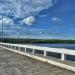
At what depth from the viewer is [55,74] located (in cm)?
1059

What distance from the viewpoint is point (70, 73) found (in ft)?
35.6

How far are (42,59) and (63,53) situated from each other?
85.0 inches

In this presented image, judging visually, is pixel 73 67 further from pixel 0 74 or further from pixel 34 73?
pixel 0 74

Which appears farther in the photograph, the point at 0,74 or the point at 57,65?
the point at 57,65

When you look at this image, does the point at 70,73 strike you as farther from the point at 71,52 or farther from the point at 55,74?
the point at 71,52

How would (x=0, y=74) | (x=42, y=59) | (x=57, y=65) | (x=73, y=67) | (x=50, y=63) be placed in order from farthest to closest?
(x=42, y=59)
(x=50, y=63)
(x=57, y=65)
(x=73, y=67)
(x=0, y=74)

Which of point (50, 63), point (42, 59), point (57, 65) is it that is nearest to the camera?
point (57, 65)

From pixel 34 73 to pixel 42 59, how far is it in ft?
18.9

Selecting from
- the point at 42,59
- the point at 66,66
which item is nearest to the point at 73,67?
the point at 66,66

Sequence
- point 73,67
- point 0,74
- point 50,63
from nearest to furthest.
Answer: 1. point 0,74
2. point 73,67
3. point 50,63

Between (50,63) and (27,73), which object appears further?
(50,63)

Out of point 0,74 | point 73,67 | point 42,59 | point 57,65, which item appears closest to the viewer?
point 0,74

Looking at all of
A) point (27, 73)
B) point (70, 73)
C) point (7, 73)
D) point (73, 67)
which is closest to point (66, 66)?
point (73, 67)

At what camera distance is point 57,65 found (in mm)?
13711
